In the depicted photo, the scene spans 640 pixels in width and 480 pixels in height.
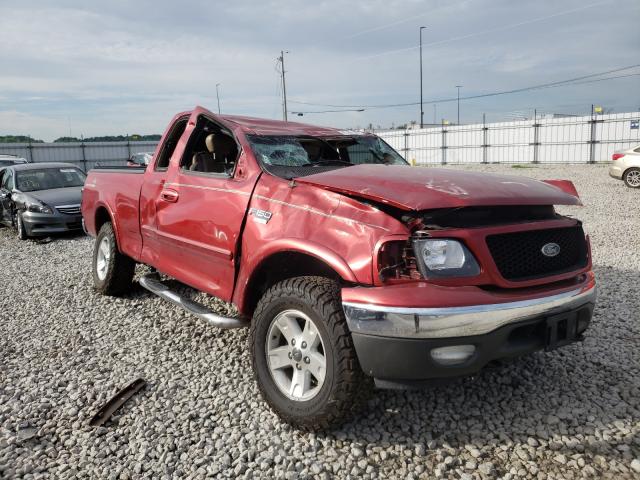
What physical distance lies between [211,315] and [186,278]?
1.99ft

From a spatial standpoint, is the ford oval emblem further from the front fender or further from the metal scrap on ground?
the metal scrap on ground

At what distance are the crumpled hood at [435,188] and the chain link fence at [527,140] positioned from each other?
24.0 m

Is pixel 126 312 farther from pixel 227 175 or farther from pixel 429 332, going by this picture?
pixel 429 332

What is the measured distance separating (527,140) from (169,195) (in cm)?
2648

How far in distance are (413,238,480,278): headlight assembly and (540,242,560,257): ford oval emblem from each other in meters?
0.51

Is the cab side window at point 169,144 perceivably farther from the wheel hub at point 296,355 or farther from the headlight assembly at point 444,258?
the headlight assembly at point 444,258

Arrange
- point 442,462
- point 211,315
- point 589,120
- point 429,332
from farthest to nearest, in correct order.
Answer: point 589,120
point 211,315
point 442,462
point 429,332

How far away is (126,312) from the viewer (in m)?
5.12

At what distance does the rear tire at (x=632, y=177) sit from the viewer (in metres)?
15.0

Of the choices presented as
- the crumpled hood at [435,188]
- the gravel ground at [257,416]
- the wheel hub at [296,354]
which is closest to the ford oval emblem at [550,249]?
the crumpled hood at [435,188]

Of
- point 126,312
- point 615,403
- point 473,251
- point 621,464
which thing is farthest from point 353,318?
point 126,312

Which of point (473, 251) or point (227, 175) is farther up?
point (227, 175)

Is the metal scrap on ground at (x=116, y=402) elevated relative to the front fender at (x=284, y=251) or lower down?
lower down

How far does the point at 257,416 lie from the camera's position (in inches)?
122
